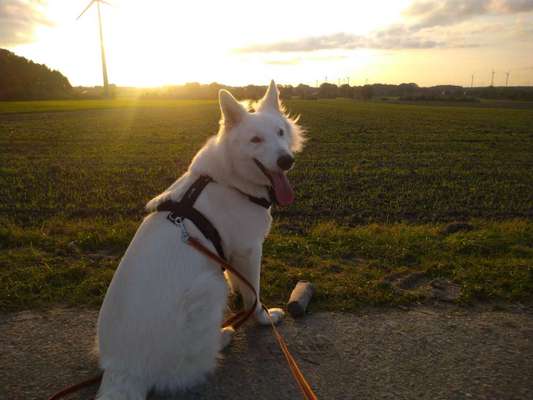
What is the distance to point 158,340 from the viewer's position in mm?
2832

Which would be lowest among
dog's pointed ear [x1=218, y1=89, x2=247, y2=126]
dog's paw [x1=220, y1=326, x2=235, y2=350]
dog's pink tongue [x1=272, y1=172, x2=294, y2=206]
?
dog's paw [x1=220, y1=326, x2=235, y2=350]

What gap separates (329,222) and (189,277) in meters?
4.72

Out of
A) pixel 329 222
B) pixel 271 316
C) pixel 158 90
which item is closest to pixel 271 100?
pixel 271 316

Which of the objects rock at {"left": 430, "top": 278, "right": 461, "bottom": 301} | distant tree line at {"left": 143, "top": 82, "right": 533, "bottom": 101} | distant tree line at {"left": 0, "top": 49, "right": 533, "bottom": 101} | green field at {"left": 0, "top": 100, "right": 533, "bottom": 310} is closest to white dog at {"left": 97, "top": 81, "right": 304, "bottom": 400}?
green field at {"left": 0, "top": 100, "right": 533, "bottom": 310}

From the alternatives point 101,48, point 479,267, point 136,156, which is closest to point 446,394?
point 479,267

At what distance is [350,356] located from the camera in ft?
11.3

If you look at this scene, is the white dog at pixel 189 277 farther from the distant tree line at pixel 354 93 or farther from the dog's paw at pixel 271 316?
the distant tree line at pixel 354 93

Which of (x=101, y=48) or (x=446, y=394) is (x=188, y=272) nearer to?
(x=446, y=394)

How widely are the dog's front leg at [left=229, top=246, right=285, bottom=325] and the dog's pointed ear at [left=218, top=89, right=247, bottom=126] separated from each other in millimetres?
1279

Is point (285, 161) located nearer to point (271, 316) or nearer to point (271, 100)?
point (271, 100)

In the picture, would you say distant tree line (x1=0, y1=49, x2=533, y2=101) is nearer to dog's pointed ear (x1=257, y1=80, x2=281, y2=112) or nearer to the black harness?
dog's pointed ear (x1=257, y1=80, x2=281, y2=112)

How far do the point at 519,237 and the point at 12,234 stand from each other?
755 centimetres

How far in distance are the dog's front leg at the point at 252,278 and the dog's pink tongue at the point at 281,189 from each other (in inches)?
19.7

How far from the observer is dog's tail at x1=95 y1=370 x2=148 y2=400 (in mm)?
2709
